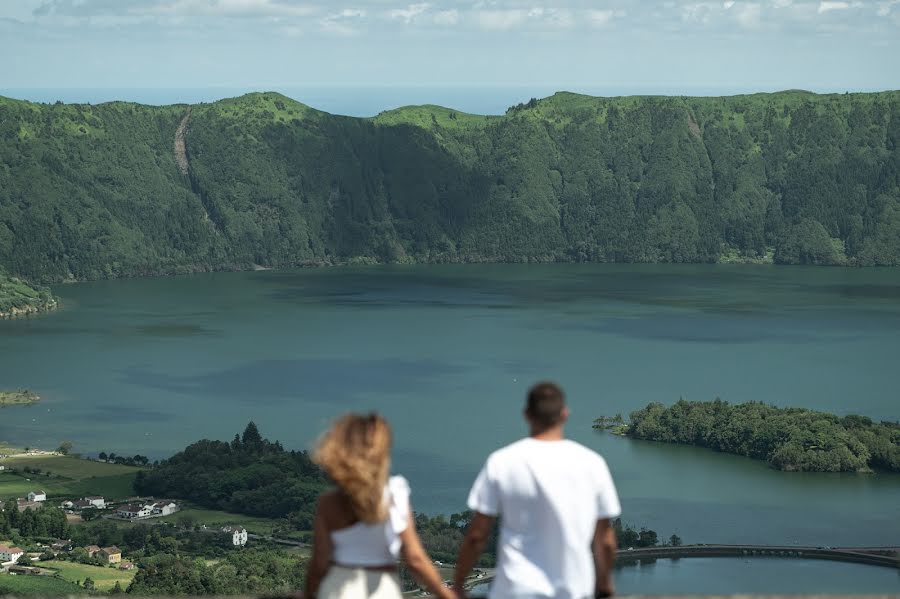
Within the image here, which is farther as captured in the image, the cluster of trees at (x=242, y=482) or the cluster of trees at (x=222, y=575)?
the cluster of trees at (x=242, y=482)

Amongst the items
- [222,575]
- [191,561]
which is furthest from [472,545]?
[191,561]

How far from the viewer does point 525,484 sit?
945 centimetres

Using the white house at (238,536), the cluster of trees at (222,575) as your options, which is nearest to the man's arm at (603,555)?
the cluster of trees at (222,575)

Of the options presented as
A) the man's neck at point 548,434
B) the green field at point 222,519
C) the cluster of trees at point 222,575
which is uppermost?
the man's neck at point 548,434

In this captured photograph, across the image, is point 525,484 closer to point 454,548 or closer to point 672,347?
point 454,548

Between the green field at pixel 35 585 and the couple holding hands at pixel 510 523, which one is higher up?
the couple holding hands at pixel 510 523

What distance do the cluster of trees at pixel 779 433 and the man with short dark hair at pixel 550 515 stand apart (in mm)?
106772

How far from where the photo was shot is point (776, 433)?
120875mm

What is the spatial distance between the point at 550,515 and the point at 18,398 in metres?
143

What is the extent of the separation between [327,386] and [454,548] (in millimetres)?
82881

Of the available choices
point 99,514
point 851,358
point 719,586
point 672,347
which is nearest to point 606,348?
point 672,347

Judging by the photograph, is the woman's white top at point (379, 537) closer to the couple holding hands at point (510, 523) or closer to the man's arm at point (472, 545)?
the couple holding hands at point (510, 523)

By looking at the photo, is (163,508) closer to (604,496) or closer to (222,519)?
(222,519)

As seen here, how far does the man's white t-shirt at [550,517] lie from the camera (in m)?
9.47
